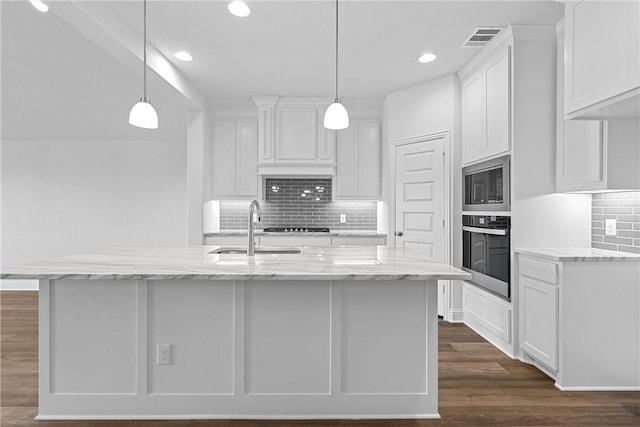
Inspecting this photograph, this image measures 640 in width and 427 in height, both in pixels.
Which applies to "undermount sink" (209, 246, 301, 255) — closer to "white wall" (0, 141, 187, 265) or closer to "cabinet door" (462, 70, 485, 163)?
"cabinet door" (462, 70, 485, 163)

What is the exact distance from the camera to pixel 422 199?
4.41 meters

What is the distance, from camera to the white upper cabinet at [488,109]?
323 centimetres

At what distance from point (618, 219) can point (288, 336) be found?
2.57 meters

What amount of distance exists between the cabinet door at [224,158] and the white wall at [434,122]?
80.6 inches

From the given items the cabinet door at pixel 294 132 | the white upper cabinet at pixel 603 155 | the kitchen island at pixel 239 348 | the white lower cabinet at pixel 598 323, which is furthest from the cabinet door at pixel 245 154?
the white lower cabinet at pixel 598 323

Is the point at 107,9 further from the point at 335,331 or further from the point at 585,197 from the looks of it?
the point at 585,197

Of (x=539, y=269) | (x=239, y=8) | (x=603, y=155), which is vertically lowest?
(x=539, y=269)

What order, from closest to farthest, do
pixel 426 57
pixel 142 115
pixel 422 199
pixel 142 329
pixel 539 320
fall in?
pixel 142 329
pixel 142 115
pixel 539 320
pixel 426 57
pixel 422 199

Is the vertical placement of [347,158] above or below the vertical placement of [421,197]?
above

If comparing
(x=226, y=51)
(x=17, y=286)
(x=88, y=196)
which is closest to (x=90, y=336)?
(x=226, y=51)

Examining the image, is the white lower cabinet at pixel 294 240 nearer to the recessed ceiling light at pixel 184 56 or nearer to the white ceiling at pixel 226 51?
the white ceiling at pixel 226 51

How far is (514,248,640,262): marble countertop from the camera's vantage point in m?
2.55

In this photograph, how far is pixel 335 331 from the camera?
7.13 ft

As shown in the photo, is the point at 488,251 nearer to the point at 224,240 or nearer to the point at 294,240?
the point at 294,240
